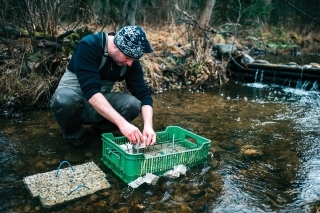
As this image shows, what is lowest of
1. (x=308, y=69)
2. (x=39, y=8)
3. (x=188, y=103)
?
(x=188, y=103)

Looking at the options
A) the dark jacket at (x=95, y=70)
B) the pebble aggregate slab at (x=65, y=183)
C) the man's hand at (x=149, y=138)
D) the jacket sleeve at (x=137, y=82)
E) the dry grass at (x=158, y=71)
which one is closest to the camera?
the pebble aggregate slab at (x=65, y=183)

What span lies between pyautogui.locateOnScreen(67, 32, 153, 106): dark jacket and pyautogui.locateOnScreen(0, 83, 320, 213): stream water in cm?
71

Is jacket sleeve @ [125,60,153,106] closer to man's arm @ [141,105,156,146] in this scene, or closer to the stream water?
man's arm @ [141,105,156,146]

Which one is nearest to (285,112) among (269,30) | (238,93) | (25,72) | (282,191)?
(238,93)

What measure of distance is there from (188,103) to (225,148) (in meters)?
2.06

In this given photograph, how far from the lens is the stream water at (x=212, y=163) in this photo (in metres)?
2.29

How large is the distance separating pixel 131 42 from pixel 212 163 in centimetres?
133

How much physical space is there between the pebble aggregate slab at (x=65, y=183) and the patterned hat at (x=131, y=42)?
39.8 inches

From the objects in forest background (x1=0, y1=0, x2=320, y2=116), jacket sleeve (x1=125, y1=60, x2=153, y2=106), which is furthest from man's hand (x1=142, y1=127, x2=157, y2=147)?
forest background (x1=0, y1=0, x2=320, y2=116)

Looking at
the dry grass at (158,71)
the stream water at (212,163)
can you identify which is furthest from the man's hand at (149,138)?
the dry grass at (158,71)

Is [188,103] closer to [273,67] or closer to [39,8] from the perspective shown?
[39,8]

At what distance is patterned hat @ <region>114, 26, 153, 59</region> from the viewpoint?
2611 millimetres

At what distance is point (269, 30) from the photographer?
16219 millimetres

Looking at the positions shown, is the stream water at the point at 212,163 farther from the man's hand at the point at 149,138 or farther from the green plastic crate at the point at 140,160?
the man's hand at the point at 149,138
